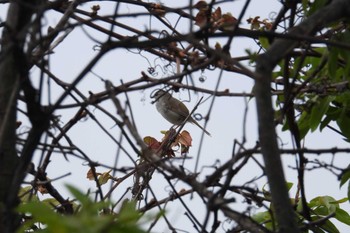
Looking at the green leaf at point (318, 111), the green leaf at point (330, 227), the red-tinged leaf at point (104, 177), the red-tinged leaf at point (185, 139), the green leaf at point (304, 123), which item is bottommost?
the green leaf at point (330, 227)

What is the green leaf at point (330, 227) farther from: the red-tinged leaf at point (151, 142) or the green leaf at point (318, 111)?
the red-tinged leaf at point (151, 142)

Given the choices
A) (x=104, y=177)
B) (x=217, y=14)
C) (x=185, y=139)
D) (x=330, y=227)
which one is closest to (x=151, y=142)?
(x=185, y=139)

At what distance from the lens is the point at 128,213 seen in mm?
1062

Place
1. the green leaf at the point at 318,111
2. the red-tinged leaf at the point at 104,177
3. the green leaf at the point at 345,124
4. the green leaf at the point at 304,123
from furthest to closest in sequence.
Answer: the red-tinged leaf at the point at 104,177 < the green leaf at the point at 345,124 < the green leaf at the point at 304,123 < the green leaf at the point at 318,111

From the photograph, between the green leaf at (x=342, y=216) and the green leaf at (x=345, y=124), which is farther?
the green leaf at (x=342, y=216)

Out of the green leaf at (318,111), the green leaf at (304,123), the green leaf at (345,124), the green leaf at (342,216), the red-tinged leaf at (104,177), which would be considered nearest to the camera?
the green leaf at (318,111)

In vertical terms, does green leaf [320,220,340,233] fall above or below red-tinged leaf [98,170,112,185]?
below

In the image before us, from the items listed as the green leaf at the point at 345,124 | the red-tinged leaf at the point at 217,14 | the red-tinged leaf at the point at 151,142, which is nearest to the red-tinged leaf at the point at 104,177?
the red-tinged leaf at the point at 151,142

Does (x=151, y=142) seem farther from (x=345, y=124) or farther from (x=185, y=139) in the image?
(x=345, y=124)

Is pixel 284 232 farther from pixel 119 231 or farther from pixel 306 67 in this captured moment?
pixel 306 67

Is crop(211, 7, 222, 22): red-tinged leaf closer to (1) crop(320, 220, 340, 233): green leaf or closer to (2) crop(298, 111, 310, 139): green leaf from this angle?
(2) crop(298, 111, 310, 139): green leaf

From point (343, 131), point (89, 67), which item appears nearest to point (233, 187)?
point (89, 67)

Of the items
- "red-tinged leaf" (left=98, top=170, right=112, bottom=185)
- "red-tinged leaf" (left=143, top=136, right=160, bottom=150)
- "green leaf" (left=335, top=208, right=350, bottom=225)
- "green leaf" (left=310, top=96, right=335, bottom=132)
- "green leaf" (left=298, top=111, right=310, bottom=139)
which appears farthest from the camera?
"red-tinged leaf" (left=143, top=136, right=160, bottom=150)

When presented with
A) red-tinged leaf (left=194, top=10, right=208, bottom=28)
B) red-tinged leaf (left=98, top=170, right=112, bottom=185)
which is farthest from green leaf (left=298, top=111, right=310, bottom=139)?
red-tinged leaf (left=98, top=170, right=112, bottom=185)
